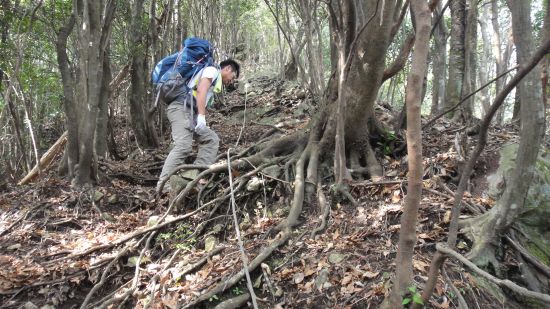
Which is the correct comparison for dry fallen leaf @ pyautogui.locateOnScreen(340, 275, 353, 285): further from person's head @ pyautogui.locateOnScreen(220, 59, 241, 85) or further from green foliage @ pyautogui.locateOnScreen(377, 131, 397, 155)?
person's head @ pyautogui.locateOnScreen(220, 59, 241, 85)

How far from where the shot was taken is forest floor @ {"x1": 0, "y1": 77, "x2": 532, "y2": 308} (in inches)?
124

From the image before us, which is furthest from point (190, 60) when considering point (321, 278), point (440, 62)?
point (440, 62)

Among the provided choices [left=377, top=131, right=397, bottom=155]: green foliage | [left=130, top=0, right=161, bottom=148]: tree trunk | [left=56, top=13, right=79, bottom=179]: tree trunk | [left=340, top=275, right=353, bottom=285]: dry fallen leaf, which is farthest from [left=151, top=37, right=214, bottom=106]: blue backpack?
[left=340, top=275, right=353, bottom=285]: dry fallen leaf

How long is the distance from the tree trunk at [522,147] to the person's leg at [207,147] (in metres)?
3.43

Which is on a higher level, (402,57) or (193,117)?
(402,57)

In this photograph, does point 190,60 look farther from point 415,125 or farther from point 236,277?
point 415,125

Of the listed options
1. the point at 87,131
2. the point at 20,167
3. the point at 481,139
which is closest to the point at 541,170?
the point at 481,139

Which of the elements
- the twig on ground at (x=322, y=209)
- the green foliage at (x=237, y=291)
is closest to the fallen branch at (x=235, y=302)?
the green foliage at (x=237, y=291)

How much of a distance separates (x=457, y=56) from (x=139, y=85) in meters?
6.30

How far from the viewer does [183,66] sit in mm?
5180

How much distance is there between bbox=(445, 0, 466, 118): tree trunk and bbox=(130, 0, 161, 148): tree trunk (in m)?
5.98

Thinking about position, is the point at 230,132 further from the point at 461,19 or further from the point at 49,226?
the point at 461,19

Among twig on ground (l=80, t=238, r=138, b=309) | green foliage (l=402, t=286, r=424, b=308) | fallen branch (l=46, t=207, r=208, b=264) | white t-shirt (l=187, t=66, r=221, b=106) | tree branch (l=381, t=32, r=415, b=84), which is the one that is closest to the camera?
green foliage (l=402, t=286, r=424, b=308)

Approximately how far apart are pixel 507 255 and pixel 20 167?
1030 cm
